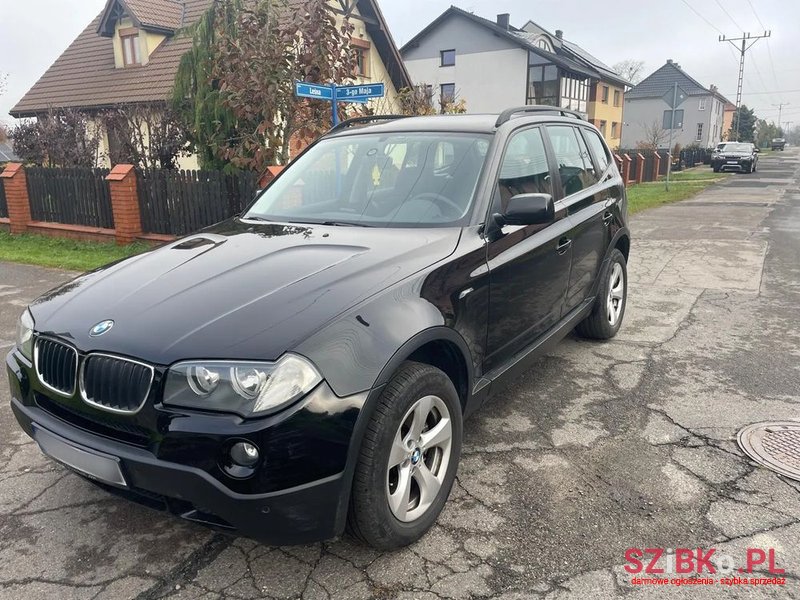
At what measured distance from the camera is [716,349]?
5113mm

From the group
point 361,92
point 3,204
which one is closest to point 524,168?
point 361,92

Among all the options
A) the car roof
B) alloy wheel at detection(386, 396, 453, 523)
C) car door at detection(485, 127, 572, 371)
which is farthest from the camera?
the car roof

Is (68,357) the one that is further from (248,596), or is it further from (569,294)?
(569,294)

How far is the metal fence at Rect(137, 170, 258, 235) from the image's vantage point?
920 cm

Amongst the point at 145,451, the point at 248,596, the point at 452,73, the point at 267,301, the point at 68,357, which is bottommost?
the point at 248,596

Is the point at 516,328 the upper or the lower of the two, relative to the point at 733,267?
upper

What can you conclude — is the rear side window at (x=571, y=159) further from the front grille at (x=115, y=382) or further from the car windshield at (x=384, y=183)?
the front grille at (x=115, y=382)

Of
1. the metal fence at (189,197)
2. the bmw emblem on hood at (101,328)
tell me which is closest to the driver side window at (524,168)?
the bmw emblem on hood at (101,328)

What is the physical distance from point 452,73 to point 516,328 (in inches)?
1548

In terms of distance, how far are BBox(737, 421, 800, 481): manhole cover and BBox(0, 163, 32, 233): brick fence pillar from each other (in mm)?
12630

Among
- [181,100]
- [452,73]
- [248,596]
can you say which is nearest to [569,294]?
[248,596]

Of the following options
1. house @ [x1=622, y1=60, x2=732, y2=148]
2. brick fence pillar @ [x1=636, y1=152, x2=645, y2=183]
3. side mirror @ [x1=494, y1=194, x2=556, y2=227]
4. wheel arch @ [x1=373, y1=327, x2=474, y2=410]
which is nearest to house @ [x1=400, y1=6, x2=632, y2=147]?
brick fence pillar @ [x1=636, y1=152, x2=645, y2=183]

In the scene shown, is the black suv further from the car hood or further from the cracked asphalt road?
the cracked asphalt road

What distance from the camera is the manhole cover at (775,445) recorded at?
3287mm
